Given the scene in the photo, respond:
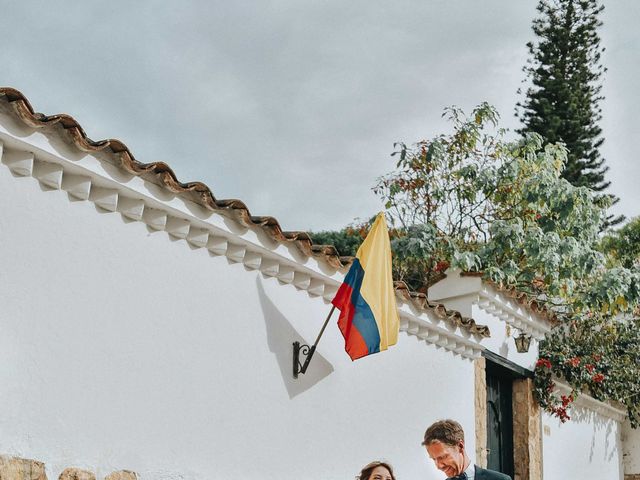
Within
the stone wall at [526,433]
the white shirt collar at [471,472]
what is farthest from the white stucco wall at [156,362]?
the stone wall at [526,433]

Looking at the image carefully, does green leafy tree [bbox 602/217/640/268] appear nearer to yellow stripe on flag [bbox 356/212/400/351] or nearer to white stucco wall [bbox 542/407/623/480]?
white stucco wall [bbox 542/407/623/480]

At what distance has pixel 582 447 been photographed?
42.2ft

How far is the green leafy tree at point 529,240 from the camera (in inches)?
460

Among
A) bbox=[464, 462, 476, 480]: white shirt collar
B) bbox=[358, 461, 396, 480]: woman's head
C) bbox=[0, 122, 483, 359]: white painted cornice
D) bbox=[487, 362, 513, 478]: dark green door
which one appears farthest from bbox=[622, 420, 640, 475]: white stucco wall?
bbox=[464, 462, 476, 480]: white shirt collar

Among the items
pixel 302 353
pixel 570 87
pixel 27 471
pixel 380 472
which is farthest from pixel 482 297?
pixel 570 87

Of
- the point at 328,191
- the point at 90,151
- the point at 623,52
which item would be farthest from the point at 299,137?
the point at 90,151

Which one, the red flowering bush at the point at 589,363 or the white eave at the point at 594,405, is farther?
the white eave at the point at 594,405

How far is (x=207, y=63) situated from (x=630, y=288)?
6290 mm

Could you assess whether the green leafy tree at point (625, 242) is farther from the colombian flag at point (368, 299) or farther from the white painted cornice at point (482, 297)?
the colombian flag at point (368, 299)

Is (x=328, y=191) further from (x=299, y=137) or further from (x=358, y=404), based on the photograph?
(x=358, y=404)

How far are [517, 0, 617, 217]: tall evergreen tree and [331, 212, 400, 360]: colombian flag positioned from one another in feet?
60.2

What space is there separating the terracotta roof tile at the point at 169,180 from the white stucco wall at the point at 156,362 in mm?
338

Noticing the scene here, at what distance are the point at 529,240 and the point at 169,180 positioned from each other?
7171 mm

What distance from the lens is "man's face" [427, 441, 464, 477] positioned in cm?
438
